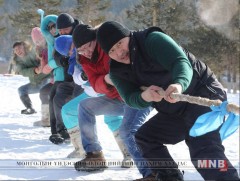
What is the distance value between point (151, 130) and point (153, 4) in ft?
94.2

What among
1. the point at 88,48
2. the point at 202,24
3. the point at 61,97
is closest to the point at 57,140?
the point at 61,97

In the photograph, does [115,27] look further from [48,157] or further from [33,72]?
[33,72]

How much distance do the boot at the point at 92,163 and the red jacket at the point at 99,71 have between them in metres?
0.61

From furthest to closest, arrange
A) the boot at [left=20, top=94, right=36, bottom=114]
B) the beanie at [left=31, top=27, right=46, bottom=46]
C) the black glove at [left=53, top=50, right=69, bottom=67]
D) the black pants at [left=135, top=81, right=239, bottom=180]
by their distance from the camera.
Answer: the boot at [left=20, top=94, right=36, bottom=114] < the beanie at [left=31, top=27, right=46, bottom=46] < the black glove at [left=53, top=50, right=69, bottom=67] < the black pants at [left=135, top=81, right=239, bottom=180]

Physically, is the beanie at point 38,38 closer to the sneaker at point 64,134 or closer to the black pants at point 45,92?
the black pants at point 45,92

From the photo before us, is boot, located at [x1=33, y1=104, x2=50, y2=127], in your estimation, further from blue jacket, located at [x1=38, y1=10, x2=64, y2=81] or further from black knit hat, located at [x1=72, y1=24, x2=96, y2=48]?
black knit hat, located at [x1=72, y1=24, x2=96, y2=48]

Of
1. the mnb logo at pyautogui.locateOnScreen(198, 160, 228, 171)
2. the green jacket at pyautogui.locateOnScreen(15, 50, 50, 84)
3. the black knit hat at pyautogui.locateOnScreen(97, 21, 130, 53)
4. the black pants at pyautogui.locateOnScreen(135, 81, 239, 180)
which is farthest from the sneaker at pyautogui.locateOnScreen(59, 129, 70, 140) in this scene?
the mnb logo at pyautogui.locateOnScreen(198, 160, 228, 171)

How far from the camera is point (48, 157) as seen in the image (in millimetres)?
4406

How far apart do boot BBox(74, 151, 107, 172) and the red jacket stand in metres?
0.61

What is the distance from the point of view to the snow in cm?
363

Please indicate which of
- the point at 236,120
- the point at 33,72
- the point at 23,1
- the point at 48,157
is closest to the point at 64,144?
the point at 48,157

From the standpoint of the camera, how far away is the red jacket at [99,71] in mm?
3602

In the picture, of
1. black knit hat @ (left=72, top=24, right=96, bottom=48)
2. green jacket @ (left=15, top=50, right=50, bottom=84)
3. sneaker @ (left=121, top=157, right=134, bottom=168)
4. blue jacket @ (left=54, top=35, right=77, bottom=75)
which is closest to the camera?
black knit hat @ (left=72, top=24, right=96, bottom=48)

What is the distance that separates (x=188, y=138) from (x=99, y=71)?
1.12 metres
